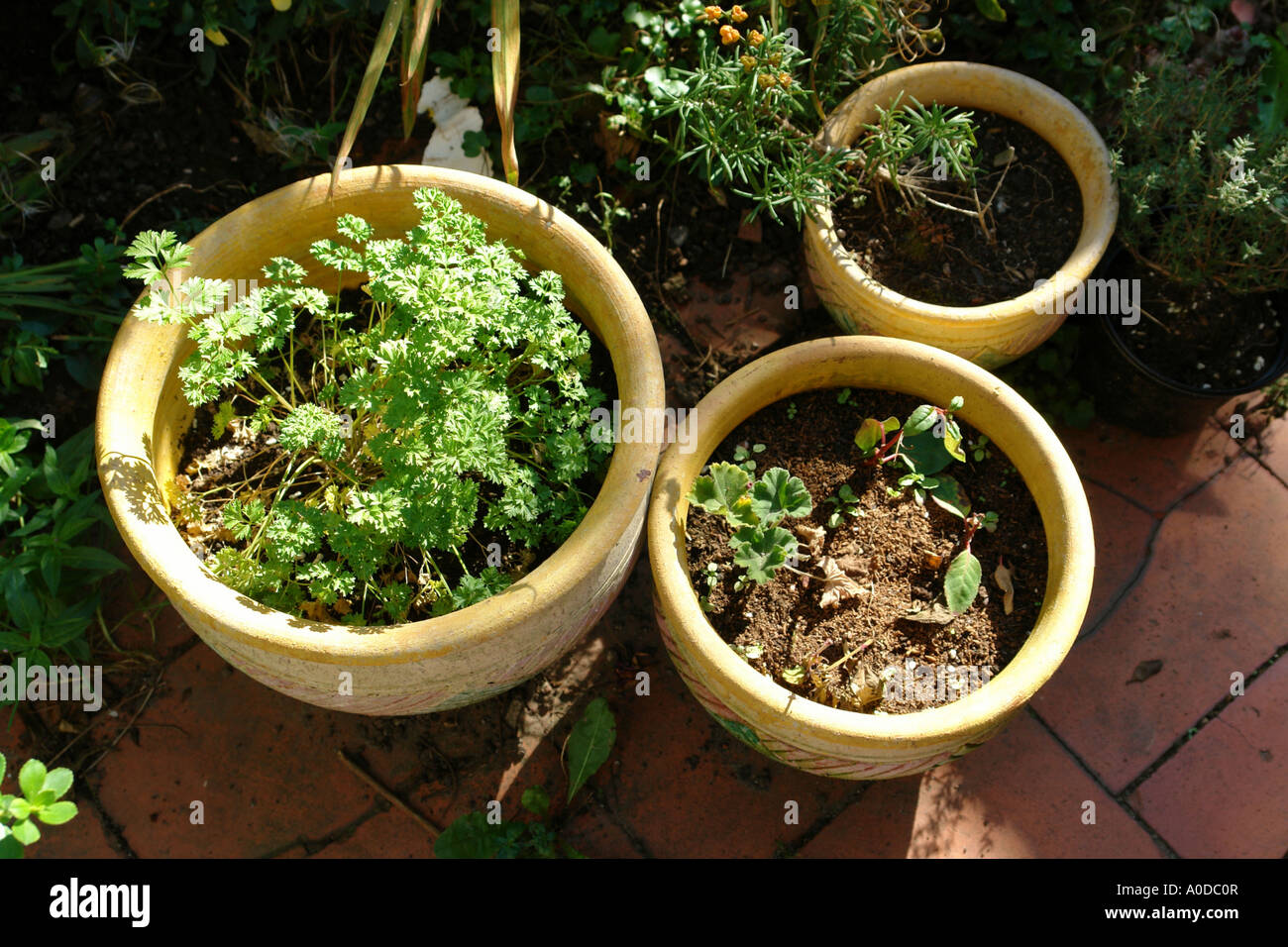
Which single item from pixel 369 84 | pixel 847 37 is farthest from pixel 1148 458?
pixel 369 84

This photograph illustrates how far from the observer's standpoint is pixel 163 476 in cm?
214

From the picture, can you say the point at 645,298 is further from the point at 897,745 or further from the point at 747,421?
the point at 897,745

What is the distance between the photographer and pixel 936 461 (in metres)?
2.24

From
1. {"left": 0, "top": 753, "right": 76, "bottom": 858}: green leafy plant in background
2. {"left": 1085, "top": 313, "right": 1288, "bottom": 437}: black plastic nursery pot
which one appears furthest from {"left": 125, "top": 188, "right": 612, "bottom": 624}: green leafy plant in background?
{"left": 1085, "top": 313, "right": 1288, "bottom": 437}: black plastic nursery pot

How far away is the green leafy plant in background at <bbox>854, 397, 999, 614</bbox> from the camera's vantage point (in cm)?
213

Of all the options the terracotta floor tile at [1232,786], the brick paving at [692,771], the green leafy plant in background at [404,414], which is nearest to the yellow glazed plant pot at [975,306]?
the green leafy plant in background at [404,414]

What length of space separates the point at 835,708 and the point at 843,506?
1.48 feet

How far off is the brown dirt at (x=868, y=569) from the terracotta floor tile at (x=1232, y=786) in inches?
28.9

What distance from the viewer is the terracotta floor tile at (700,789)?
2475 mm

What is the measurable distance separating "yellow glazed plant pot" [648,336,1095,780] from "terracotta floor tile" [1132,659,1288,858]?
78cm

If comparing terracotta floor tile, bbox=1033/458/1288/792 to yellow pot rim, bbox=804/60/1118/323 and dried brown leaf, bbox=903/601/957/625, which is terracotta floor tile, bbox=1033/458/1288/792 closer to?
dried brown leaf, bbox=903/601/957/625

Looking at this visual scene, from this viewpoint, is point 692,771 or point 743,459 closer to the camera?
point 743,459

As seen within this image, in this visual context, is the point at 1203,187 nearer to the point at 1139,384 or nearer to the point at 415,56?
the point at 1139,384

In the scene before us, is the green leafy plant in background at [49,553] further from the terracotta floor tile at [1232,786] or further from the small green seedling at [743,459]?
the terracotta floor tile at [1232,786]
